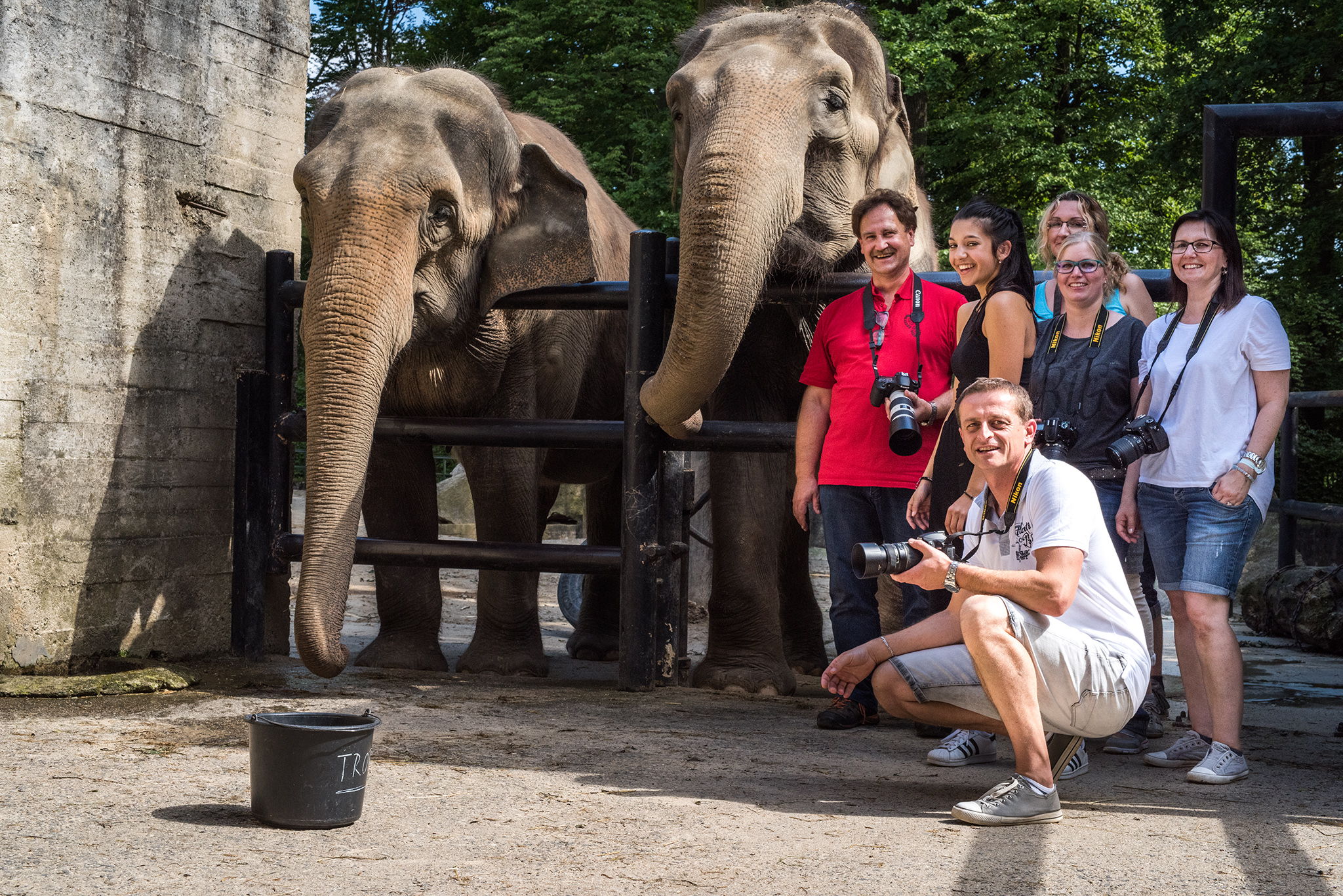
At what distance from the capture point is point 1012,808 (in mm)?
3318

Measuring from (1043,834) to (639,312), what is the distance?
8.72 feet

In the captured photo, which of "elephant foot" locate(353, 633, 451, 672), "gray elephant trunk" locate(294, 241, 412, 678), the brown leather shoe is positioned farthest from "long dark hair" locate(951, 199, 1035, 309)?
"elephant foot" locate(353, 633, 451, 672)

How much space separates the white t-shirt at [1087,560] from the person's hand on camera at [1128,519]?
0.77 meters

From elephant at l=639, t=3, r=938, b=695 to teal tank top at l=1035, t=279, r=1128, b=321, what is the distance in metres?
0.86

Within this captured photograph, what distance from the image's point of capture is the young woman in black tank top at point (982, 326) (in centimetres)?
423

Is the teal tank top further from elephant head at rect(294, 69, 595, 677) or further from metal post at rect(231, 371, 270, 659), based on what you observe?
metal post at rect(231, 371, 270, 659)

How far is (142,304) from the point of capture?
5.46 m

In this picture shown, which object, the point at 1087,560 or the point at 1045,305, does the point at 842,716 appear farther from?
the point at 1045,305

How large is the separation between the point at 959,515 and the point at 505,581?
2.30 m

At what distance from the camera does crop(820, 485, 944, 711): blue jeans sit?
4.62 m

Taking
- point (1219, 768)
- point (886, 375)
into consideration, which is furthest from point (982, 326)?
point (1219, 768)

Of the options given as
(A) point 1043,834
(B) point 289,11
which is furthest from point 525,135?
(A) point 1043,834

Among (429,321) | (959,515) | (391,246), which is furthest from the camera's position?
(429,321)

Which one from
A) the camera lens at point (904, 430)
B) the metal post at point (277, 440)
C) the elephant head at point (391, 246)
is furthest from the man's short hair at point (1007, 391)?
the metal post at point (277, 440)
